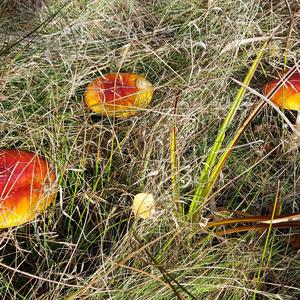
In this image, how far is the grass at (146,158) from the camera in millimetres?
1327

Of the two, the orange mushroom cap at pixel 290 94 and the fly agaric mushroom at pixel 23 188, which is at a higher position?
the fly agaric mushroom at pixel 23 188

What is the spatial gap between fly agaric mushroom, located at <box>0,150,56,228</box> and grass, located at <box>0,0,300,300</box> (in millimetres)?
65

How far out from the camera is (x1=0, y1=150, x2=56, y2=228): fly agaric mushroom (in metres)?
1.28

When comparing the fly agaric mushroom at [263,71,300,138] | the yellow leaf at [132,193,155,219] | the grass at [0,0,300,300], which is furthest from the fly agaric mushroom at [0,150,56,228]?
the fly agaric mushroom at [263,71,300,138]

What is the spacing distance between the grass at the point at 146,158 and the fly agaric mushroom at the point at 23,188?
0.06 metres

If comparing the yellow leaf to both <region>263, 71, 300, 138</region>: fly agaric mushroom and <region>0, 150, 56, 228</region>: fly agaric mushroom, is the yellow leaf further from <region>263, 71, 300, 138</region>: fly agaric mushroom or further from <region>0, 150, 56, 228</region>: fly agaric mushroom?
<region>263, 71, 300, 138</region>: fly agaric mushroom

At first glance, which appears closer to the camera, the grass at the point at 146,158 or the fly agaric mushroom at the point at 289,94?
the grass at the point at 146,158

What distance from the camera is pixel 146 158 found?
4.99 feet

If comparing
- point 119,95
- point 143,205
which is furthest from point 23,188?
point 119,95

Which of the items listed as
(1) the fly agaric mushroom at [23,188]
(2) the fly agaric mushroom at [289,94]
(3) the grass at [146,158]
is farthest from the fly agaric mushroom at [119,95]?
(2) the fly agaric mushroom at [289,94]

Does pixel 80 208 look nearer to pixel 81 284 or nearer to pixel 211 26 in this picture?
pixel 81 284

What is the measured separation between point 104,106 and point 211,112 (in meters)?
0.35

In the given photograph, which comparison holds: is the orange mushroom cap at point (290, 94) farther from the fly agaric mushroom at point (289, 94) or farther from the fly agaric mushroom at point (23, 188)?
the fly agaric mushroom at point (23, 188)

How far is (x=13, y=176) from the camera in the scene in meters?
1.34
